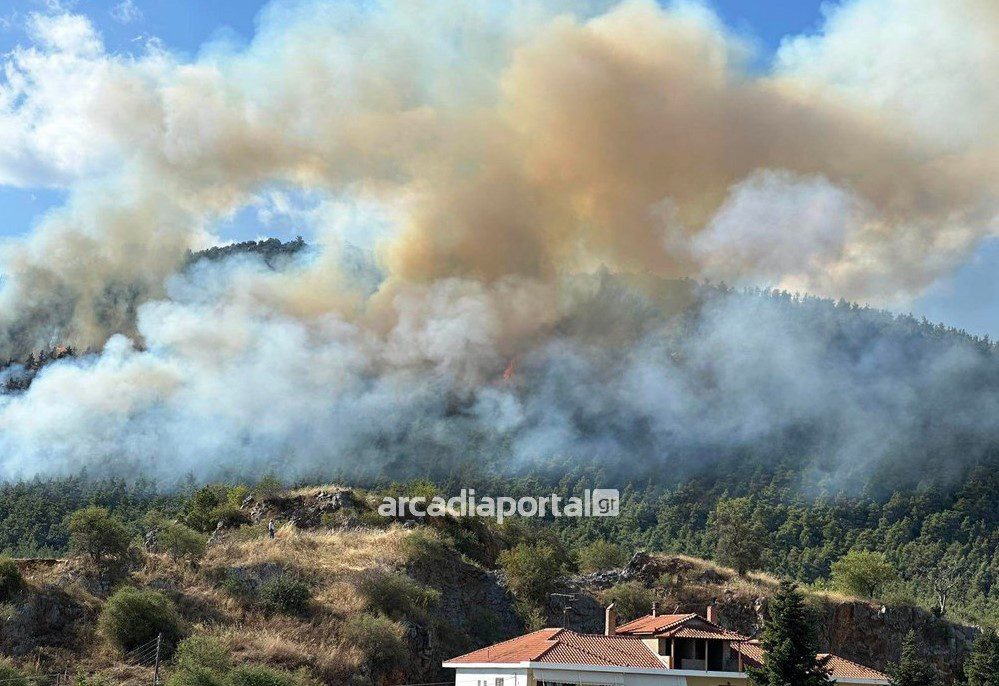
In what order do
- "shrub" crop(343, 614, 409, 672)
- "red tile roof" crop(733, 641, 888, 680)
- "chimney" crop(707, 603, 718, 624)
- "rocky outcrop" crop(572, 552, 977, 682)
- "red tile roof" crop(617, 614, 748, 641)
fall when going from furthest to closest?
"rocky outcrop" crop(572, 552, 977, 682) < "chimney" crop(707, 603, 718, 624) < "red tile roof" crop(733, 641, 888, 680) < "red tile roof" crop(617, 614, 748, 641) < "shrub" crop(343, 614, 409, 672)

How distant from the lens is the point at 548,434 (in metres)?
123

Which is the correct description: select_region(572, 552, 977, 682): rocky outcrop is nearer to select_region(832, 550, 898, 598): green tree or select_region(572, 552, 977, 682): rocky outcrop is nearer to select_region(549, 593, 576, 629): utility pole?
select_region(549, 593, 576, 629): utility pole

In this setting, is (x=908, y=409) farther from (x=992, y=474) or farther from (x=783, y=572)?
(x=783, y=572)

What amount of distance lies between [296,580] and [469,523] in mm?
17341

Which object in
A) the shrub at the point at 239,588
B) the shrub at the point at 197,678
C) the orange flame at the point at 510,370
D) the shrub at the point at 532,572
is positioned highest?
the orange flame at the point at 510,370

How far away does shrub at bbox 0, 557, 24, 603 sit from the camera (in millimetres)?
46219

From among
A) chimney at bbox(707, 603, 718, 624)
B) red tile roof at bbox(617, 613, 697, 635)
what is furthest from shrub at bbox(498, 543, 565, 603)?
chimney at bbox(707, 603, 718, 624)

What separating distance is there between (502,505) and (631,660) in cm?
5005

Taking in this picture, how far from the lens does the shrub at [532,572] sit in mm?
60312

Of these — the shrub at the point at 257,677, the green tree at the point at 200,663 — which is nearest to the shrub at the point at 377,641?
the green tree at the point at 200,663

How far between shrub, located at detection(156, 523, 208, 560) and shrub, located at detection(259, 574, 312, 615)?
580 cm

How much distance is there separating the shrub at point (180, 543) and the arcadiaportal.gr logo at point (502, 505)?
1297 centimetres

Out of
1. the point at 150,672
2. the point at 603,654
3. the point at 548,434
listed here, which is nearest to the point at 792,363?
the point at 548,434

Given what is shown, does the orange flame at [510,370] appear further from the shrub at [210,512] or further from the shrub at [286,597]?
the shrub at [286,597]
